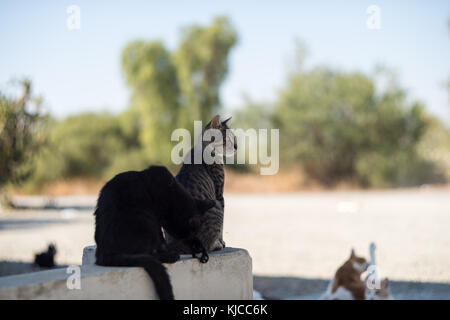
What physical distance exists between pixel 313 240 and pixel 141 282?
7.48m

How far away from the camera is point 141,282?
250 centimetres

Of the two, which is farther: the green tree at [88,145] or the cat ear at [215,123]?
the green tree at [88,145]

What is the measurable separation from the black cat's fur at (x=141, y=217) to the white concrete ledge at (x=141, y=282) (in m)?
0.09

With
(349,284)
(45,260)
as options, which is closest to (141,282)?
(349,284)

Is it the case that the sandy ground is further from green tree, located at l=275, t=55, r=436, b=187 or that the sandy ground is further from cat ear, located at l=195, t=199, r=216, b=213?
green tree, located at l=275, t=55, r=436, b=187

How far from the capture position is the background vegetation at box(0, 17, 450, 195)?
29.2m

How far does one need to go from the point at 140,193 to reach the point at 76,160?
110ft

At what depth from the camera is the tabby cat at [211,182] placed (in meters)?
3.05

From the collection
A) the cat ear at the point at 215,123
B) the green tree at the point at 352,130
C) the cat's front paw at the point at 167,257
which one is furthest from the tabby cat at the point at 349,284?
the green tree at the point at 352,130

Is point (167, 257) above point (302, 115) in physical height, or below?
below

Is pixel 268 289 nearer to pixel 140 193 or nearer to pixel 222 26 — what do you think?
pixel 140 193

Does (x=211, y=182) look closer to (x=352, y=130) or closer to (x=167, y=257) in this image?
(x=167, y=257)

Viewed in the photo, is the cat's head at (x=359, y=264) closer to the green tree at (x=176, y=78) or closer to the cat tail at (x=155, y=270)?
the cat tail at (x=155, y=270)

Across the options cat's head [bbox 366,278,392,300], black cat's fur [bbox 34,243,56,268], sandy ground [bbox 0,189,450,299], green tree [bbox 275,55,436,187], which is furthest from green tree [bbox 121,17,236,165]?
cat's head [bbox 366,278,392,300]
